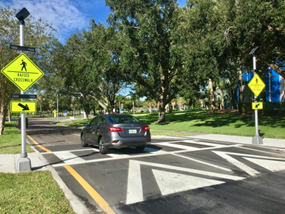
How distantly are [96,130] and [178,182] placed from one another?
16.4 feet

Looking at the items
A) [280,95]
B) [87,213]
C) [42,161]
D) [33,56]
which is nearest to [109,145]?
[42,161]

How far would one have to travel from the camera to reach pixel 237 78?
31.4 meters

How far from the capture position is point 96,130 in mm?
9227

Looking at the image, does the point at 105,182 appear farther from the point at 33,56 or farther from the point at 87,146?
the point at 33,56

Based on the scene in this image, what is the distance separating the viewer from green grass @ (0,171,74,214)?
3.69 meters

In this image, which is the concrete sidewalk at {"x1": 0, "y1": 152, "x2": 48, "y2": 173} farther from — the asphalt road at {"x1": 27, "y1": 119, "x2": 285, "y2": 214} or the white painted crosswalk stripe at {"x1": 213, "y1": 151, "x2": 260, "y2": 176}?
the white painted crosswalk stripe at {"x1": 213, "y1": 151, "x2": 260, "y2": 176}

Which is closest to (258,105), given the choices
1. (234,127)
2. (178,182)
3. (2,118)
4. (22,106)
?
(234,127)

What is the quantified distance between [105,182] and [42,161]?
10.9 ft

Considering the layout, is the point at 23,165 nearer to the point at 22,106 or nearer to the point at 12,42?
the point at 22,106

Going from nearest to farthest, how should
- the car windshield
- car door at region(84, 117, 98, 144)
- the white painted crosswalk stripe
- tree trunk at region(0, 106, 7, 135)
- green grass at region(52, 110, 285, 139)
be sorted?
the white painted crosswalk stripe → the car windshield → car door at region(84, 117, 98, 144) → green grass at region(52, 110, 285, 139) → tree trunk at region(0, 106, 7, 135)

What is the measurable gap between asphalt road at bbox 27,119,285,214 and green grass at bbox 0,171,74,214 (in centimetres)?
45

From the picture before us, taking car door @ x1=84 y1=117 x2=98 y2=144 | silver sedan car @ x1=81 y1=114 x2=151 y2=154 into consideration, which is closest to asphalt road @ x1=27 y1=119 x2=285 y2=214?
silver sedan car @ x1=81 y1=114 x2=151 y2=154

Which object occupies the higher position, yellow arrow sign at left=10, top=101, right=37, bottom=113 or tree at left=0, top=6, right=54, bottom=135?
tree at left=0, top=6, right=54, bottom=135

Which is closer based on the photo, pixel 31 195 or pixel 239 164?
pixel 31 195
